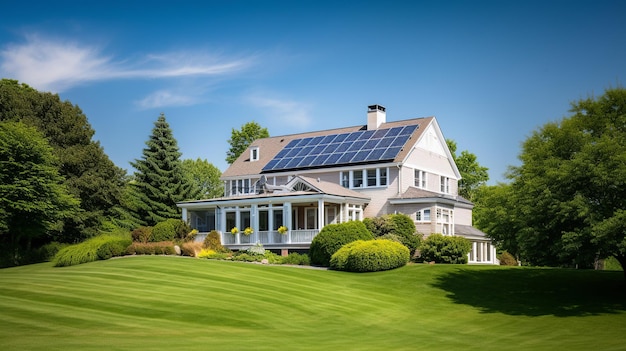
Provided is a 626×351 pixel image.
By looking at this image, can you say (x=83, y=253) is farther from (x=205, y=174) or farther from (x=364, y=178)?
(x=205, y=174)

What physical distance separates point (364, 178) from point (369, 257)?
36.7 feet

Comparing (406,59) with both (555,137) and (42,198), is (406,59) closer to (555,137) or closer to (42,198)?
(555,137)

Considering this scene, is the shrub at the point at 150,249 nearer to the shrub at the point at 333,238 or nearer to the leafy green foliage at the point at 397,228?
the shrub at the point at 333,238

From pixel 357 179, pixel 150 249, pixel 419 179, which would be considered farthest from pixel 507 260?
pixel 150 249

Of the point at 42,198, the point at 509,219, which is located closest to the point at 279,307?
the point at 509,219

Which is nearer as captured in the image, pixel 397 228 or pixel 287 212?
pixel 397 228

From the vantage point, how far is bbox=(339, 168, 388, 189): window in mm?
44000

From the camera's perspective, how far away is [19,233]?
44.2 m

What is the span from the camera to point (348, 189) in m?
44.7

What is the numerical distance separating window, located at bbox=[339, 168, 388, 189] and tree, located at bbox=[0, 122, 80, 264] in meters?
19.5

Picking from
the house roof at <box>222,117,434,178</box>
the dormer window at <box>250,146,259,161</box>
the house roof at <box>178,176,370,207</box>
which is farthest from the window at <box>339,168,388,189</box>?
the dormer window at <box>250,146,259,161</box>

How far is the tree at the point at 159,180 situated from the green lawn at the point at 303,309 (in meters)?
23.2

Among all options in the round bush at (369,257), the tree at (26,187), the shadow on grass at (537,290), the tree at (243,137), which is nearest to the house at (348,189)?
the round bush at (369,257)

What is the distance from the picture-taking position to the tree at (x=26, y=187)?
1620 inches
